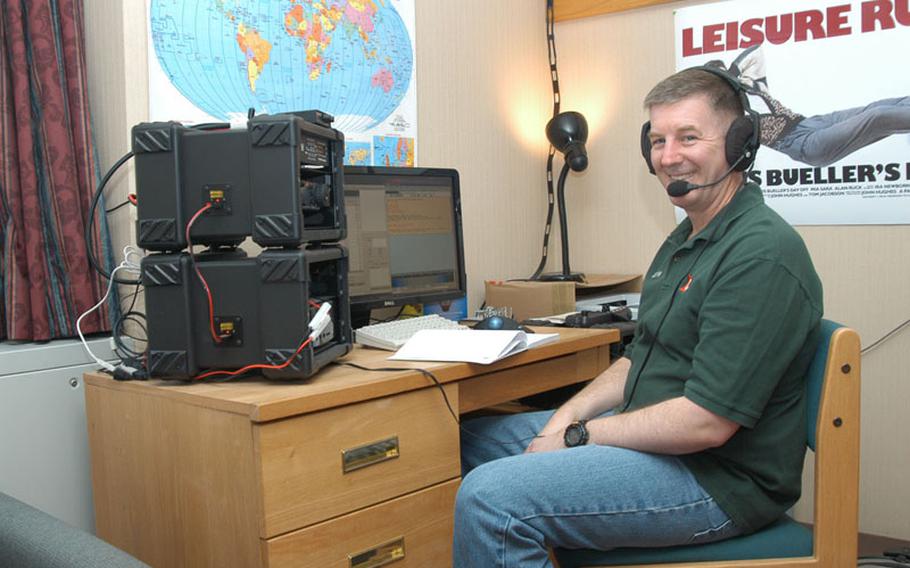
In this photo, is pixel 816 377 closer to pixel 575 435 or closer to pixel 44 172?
pixel 575 435

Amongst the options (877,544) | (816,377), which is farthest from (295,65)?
(877,544)

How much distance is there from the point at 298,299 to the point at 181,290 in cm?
22

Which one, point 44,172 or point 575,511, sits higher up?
point 44,172

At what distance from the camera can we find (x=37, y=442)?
5.83 feet

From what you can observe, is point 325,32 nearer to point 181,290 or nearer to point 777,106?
point 181,290

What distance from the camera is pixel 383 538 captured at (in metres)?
1.60

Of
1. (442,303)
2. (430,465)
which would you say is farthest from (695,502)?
(442,303)

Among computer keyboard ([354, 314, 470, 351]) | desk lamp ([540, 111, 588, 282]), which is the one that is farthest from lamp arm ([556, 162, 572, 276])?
computer keyboard ([354, 314, 470, 351])

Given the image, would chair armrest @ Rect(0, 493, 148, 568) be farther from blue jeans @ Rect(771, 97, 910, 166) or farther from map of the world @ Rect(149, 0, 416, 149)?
blue jeans @ Rect(771, 97, 910, 166)

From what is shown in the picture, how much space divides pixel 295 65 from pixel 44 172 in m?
0.68

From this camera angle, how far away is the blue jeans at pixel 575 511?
1.39 meters

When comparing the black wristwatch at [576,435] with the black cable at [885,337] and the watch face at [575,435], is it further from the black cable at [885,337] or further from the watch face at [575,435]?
the black cable at [885,337]

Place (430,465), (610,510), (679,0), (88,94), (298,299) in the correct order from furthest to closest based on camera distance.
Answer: (679,0), (88,94), (430,465), (298,299), (610,510)

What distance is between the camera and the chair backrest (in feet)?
4.56
